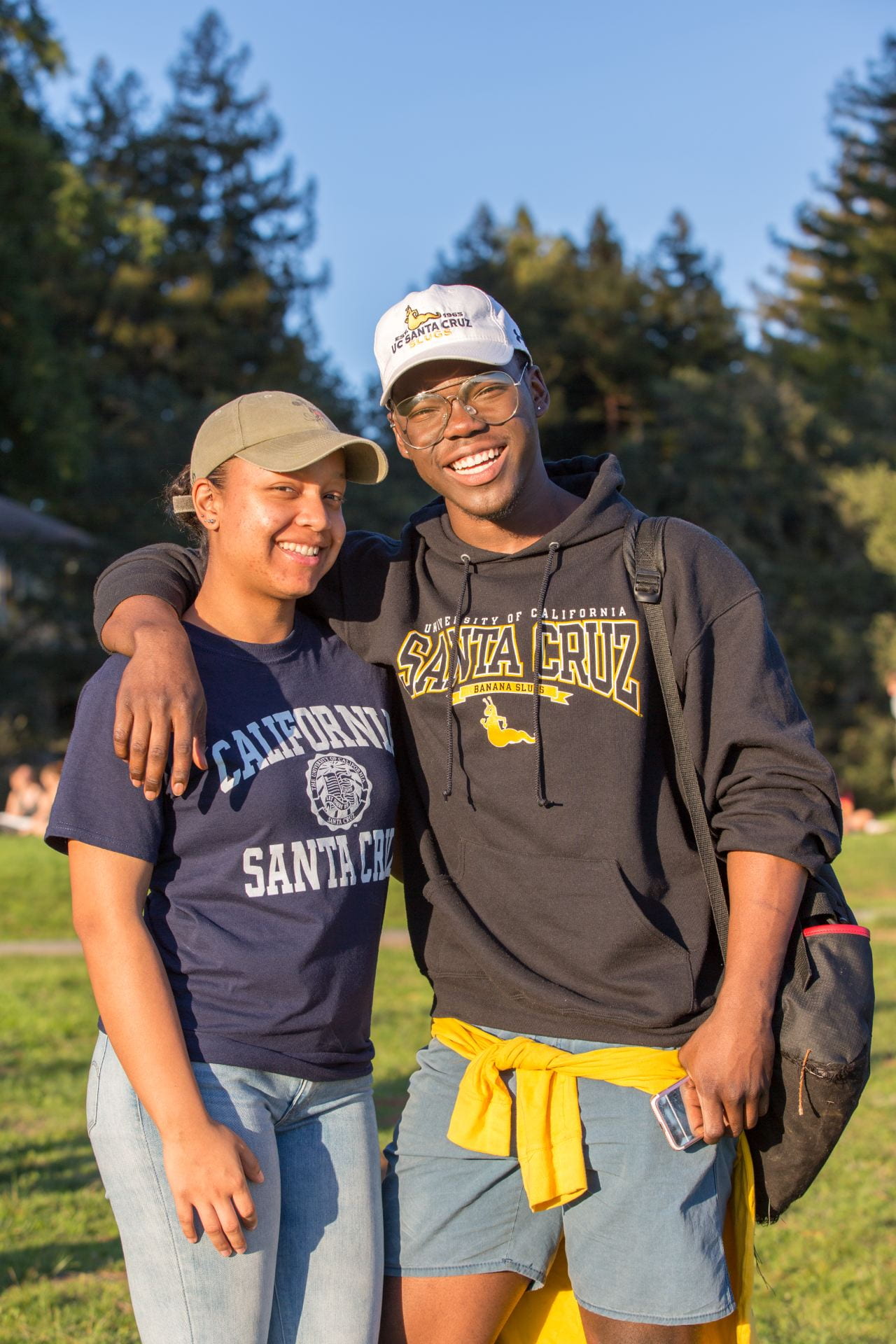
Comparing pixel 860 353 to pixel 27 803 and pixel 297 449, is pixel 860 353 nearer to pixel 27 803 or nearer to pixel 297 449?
pixel 27 803

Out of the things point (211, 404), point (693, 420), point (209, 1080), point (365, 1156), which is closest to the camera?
point (209, 1080)

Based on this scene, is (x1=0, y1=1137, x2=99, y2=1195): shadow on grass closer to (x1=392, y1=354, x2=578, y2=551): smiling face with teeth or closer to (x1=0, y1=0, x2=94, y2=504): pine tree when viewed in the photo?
(x1=392, y1=354, x2=578, y2=551): smiling face with teeth

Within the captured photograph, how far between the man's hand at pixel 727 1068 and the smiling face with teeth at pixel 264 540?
3.84ft

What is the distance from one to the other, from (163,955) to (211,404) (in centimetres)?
2908

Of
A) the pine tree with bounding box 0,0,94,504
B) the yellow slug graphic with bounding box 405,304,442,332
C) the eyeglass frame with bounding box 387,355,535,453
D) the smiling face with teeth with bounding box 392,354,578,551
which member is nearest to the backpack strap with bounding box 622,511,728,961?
the smiling face with teeth with bounding box 392,354,578,551

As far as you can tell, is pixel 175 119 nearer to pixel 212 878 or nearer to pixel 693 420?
pixel 693 420

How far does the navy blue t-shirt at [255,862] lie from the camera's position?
7.67 feet

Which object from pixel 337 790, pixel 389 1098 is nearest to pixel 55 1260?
pixel 389 1098

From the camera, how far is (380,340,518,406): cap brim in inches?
112

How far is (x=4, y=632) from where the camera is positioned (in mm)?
26844

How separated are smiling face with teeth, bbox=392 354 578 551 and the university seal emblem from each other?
2.12ft

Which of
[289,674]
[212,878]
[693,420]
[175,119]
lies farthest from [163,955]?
[175,119]

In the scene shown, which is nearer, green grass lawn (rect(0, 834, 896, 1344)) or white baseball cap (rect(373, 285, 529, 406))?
white baseball cap (rect(373, 285, 529, 406))

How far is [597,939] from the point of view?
253 cm
